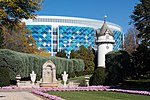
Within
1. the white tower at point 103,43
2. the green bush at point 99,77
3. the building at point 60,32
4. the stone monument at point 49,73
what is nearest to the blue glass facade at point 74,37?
the building at point 60,32

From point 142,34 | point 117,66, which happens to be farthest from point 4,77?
point 142,34

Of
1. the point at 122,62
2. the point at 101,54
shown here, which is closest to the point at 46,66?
the point at 122,62

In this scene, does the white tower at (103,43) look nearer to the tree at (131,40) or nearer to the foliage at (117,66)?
the tree at (131,40)

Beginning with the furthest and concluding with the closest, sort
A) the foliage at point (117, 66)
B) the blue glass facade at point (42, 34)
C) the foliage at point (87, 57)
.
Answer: the blue glass facade at point (42, 34) → the foliage at point (87, 57) → the foliage at point (117, 66)

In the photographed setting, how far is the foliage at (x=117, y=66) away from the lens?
39.2m

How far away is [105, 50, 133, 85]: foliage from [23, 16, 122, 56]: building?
4328 inches

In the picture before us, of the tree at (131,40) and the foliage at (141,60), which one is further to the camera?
the tree at (131,40)

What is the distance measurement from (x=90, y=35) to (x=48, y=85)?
12720 centimetres

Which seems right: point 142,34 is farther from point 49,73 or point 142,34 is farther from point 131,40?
point 131,40

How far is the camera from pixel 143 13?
36844 mm

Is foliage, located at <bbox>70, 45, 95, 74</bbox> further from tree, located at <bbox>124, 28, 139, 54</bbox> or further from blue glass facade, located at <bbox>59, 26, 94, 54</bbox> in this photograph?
blue glass facade, located at <bbox>59, 26, 94, 54</bbox>

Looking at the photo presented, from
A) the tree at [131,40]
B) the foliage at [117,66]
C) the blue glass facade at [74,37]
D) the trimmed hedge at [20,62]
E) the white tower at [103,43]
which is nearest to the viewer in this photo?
the trimmed hedge at [20,62]

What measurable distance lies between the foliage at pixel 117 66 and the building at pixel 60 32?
109943 mm

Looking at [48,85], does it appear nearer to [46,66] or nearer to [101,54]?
[46,66]
